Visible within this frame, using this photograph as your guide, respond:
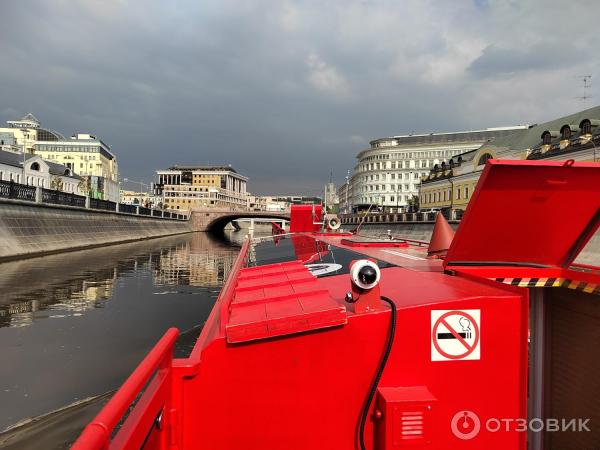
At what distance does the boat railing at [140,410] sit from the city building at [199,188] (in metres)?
151

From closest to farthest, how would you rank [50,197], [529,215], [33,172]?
[529,215] < [50,197] < [33,172]

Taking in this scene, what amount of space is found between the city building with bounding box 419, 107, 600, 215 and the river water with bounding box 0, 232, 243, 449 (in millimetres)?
24294

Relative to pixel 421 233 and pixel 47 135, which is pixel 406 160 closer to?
pixel 421 233

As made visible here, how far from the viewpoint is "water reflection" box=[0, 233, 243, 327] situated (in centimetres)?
1304

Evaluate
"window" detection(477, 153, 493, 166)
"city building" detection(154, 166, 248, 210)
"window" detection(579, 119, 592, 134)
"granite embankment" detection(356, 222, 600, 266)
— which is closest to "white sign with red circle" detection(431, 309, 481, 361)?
"granite embankment" detection(356, 222, 600, 266)

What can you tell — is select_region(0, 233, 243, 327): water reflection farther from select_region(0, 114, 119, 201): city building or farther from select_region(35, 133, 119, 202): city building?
select_region(35, 133, 119, 202): city building

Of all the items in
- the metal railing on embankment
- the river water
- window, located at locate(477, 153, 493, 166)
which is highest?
window, located at locate(477, 153, 493, 166)

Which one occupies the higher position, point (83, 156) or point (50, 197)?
point (83, 156)

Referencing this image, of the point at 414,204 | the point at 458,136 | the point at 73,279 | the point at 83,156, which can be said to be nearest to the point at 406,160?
the point at 458,136

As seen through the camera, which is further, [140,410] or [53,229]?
[53,229]

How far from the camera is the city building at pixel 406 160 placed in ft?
393

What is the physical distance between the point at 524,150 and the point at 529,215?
5290cm

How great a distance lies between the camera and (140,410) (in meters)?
2.31

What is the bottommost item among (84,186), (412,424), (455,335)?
(412,424)
